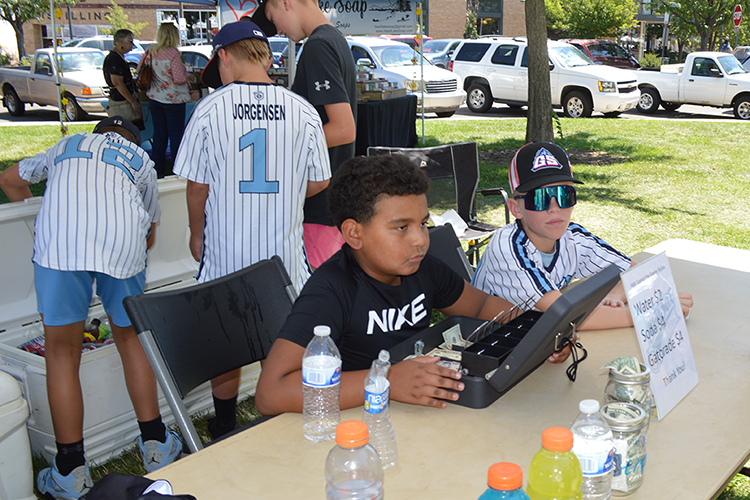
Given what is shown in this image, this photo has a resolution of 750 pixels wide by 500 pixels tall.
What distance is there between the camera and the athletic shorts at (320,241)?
132 inches

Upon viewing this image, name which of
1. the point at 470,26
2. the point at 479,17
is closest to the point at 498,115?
the point at 470,26

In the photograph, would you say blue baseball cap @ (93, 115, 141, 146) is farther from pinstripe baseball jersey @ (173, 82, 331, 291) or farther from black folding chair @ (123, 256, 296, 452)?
black folding chair @ (123, 256, 296, 452)

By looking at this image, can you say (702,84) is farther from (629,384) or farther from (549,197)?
(629,384)

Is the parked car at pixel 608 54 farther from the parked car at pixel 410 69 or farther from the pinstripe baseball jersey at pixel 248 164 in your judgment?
the pinstripe baseball jersey at pixel 248 164

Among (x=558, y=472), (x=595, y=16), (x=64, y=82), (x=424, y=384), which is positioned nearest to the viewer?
(x=558, y=472)

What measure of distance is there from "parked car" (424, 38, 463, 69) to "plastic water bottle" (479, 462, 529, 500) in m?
16.9

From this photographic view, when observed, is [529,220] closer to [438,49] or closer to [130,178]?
[130,178]

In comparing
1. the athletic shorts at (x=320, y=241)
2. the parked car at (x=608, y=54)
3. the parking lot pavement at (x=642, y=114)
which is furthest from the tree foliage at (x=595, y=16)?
the athletic shorts at (x=320, y=241)

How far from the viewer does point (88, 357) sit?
2887 millimetres

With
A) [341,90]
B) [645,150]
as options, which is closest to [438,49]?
[645,150]

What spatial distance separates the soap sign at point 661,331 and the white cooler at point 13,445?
6.85 feet

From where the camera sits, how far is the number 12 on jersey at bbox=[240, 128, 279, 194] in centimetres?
259

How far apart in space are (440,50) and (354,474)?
19583 millimetres

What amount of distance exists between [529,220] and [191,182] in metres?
1.36
